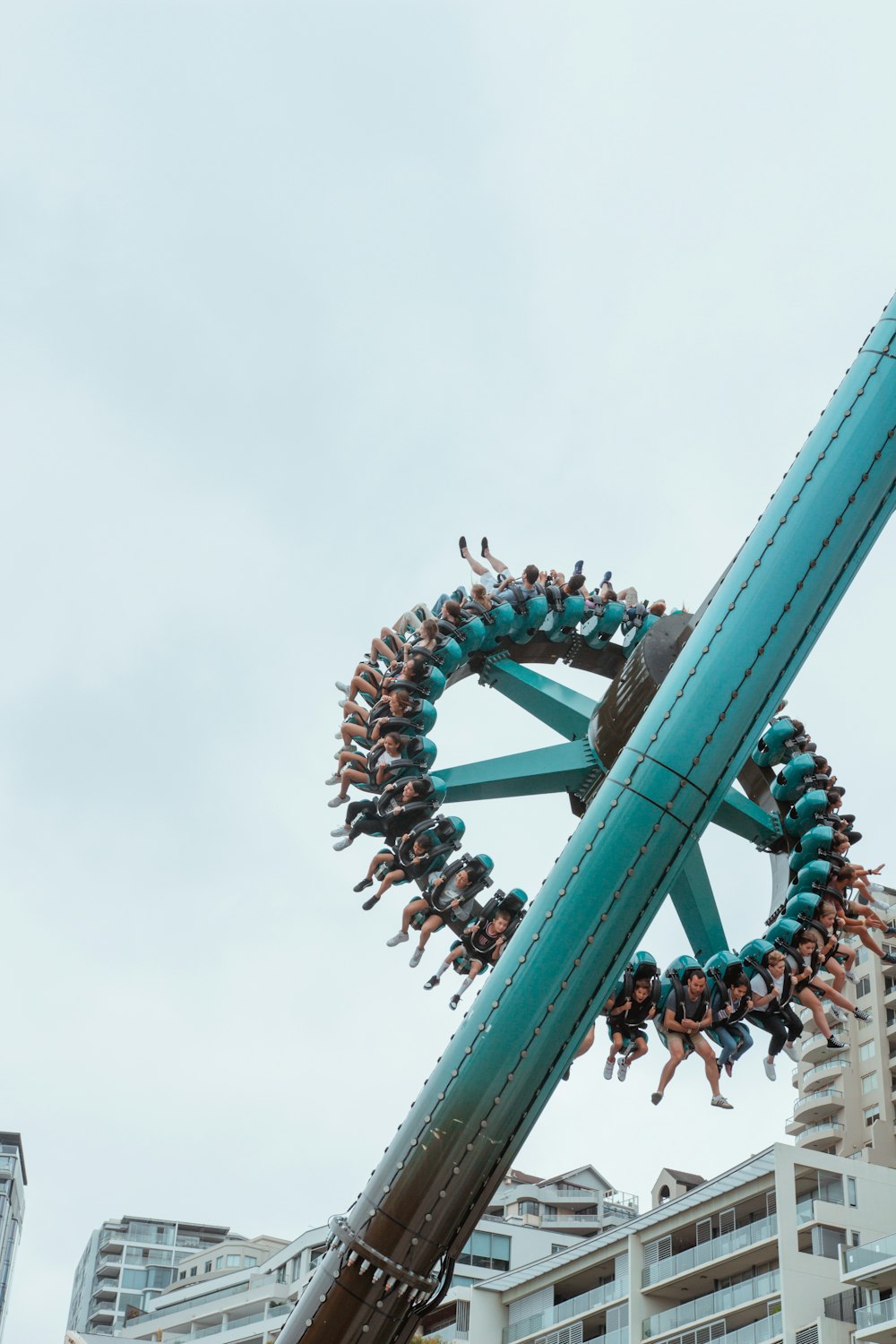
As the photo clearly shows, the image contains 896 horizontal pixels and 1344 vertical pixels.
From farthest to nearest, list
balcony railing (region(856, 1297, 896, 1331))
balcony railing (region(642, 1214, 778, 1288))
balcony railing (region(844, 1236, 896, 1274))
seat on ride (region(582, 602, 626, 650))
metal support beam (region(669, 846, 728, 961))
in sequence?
balcony railing (region(642, 1214, 778, 1288)), balcony railing (region(844, 1236, 896, 1274)), balcony railing (region(856, 1297, 896, 1331)), seat on ride (region(582, 602, 626, 650)), metal support beam (region(669, 846, 728, 961))

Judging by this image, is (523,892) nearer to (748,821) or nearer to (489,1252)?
(748,821)

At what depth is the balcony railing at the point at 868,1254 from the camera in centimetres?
6359

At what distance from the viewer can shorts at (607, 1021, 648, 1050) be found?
774 inches

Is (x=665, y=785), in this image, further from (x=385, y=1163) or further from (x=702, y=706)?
(x=385, y=1163)

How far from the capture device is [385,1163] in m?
17.9

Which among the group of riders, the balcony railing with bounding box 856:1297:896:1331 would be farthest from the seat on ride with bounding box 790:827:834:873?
the balcony railing with bounding box 856:1297:896:1331

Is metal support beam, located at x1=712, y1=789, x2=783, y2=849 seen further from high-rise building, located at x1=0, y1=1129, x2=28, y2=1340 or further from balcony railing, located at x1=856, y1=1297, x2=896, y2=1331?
high-rise building, located at x1=0, y1=1129, x2=28, y2=1340

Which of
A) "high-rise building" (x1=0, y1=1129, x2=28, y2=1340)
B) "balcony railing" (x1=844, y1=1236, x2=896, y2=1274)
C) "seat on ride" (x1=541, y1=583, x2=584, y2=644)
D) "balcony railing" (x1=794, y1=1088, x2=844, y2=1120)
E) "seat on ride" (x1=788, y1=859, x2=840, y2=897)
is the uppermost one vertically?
"high-rise building" (x1=0, y1=1129, x2=28, y2=1340)

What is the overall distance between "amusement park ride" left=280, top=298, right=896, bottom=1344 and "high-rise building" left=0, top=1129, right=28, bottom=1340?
556ft

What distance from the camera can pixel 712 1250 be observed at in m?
69.8

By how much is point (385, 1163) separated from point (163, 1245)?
160 meters

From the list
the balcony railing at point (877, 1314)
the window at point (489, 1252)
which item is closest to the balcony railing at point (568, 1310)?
the window at point (489, 1252)

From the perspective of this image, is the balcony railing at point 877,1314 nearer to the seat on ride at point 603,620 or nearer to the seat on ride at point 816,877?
the seat on ride at point 603,620

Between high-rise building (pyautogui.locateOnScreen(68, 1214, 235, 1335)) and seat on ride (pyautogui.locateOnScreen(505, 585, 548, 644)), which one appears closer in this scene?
seat on ride (pyautogui.locateOnScreen(505, 585, 548, 644))
